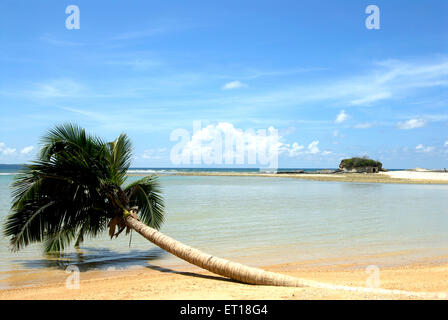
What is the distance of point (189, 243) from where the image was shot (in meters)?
12.4

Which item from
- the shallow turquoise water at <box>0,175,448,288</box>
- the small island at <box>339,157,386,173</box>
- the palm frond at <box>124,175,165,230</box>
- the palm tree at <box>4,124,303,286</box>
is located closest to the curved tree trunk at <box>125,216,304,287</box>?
the palm tree at <box>4,124,303,286</box>

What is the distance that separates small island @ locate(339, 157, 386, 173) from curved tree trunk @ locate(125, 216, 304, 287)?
9109cm

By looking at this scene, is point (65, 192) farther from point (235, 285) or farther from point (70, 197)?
point (235, 285)

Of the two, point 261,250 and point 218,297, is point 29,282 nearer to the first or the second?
point 218,297

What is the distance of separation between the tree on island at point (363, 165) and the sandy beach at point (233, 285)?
89.6 meters

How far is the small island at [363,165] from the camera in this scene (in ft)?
305

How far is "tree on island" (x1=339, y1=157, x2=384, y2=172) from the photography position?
306 feet

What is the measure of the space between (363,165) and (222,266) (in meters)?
94.6

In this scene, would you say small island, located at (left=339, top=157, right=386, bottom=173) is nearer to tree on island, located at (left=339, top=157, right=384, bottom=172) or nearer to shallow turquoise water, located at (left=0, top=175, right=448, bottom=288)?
tree on island, located at (left=339, top=157, right=384, bottom=172)

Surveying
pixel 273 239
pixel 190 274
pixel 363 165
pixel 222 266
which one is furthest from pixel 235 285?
pixel 363 165

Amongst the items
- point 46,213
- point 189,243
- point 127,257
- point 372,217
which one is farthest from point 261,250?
point 372,217

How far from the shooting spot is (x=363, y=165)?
95125 millimetres

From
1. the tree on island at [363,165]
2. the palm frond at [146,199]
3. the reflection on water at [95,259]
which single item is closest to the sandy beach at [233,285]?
the reflection on water at [95,259]

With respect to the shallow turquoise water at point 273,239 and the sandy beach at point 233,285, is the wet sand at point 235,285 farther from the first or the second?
the shallow turquoise water at point 273,239
